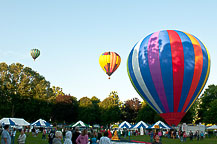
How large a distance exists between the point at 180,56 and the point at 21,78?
47413 millimetres

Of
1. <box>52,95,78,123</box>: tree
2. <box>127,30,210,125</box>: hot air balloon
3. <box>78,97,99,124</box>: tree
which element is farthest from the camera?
<box>78,97,99,124</box>: tree

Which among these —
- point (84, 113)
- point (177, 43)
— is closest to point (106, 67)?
point (177, 43)

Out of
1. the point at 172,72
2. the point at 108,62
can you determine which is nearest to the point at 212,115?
the point at 108,62

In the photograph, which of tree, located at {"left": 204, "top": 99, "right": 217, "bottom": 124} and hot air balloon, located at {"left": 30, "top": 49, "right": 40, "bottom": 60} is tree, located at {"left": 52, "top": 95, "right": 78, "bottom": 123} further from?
tree, located at {"left": 204, "top": 99, "right": 217, "bottom": 124}

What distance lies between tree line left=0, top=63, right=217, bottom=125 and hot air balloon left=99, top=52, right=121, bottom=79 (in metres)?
24.9

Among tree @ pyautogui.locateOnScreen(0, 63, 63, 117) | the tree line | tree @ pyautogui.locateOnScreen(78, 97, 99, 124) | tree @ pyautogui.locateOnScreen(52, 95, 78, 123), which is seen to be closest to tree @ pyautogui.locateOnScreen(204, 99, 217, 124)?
the tree line

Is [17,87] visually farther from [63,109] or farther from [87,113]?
[87,113]

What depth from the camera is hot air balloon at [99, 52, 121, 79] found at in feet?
147

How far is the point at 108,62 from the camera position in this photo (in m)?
44.8

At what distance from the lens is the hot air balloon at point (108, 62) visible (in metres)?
44.8

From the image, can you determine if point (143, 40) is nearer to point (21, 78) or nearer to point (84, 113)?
point (21, 78)

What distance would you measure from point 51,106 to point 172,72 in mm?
51924

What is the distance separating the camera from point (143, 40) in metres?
27.9

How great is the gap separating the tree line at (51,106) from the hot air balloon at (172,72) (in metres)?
35.5
